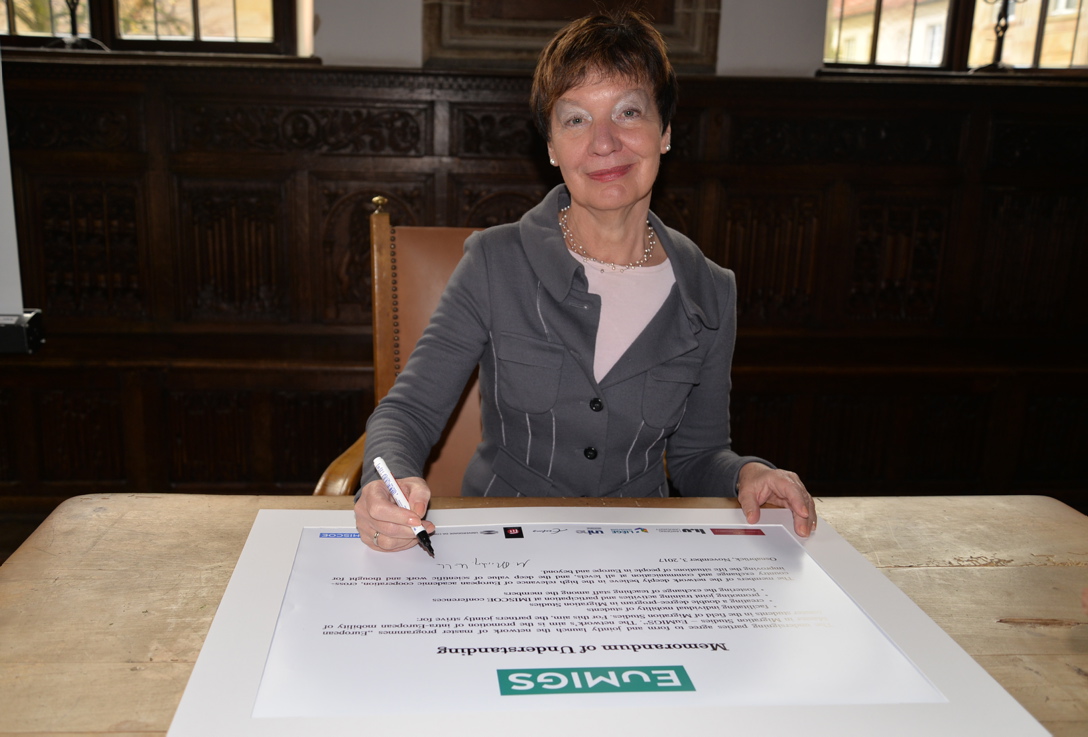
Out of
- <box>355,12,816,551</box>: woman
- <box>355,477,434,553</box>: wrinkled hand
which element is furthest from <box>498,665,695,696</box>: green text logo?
<box>355,12,816,551</box>: woman

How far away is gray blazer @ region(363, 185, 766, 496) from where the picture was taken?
4.11ft

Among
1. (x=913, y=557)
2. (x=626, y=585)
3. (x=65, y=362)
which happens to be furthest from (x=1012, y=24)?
(x=65, y=362)

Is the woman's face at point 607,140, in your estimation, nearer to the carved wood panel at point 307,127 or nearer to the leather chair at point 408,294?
the leather chair at point 408,294

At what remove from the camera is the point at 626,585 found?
761 millimetres

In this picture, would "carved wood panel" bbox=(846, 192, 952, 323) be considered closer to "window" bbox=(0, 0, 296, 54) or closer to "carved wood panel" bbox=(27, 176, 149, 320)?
"window" bbox=(0, 0, 296, 54)

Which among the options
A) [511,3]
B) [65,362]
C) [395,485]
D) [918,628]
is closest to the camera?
[918,628]

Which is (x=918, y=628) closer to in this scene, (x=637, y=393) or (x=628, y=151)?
(x=637, y=393)

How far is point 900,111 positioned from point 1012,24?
0.70 metres

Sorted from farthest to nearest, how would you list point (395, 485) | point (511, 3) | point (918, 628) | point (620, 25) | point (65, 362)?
point (511, 3) → point (65, 362) → point (620, 25) → point (395, 485) → point (918, 628)

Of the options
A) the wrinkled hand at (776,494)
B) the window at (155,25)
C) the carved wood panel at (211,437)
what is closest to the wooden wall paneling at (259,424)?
the carved wood panel at (211,437)

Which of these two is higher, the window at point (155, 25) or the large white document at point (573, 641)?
the window at point (155, 25)

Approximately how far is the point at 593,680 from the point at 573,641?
0.17 feet

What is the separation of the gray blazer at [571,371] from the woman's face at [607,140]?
0.12 m

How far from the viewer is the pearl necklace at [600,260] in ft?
4.53
